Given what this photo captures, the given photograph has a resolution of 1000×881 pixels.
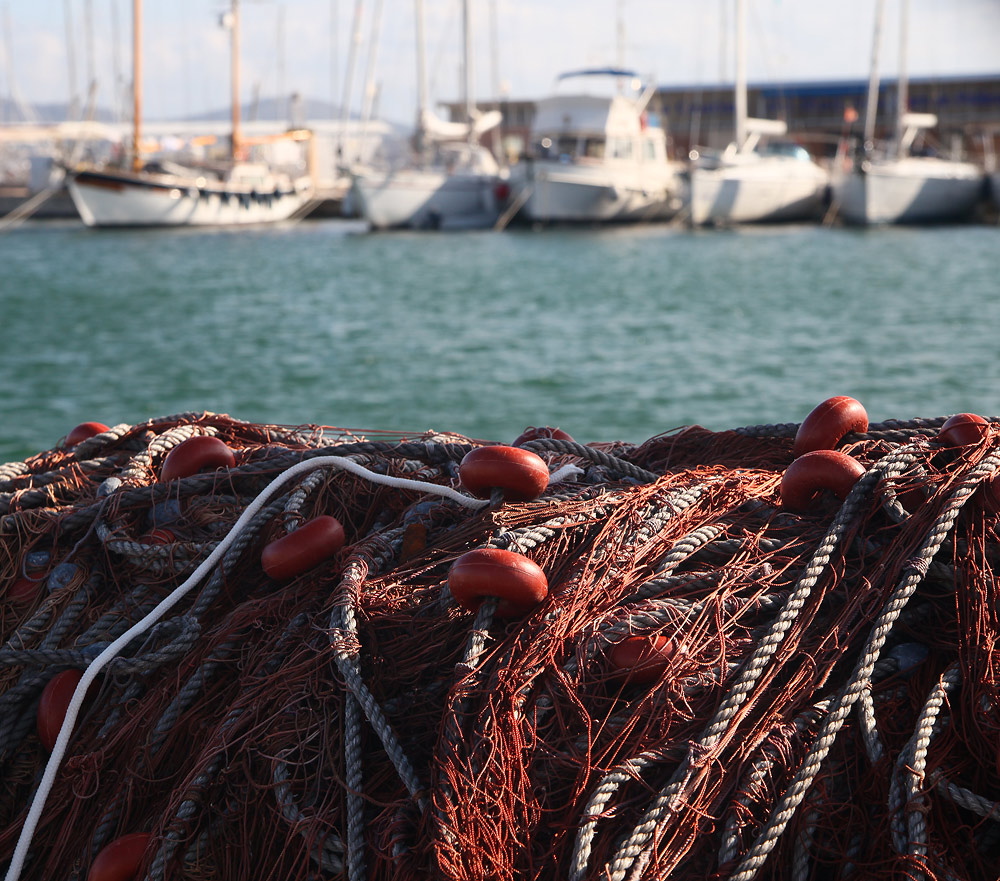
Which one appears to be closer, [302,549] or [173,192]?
[302,549]

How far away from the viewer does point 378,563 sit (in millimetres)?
2426

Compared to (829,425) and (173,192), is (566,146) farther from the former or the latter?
(829,425)

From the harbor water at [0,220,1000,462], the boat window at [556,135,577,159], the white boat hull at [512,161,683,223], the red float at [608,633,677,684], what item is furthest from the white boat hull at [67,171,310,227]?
the red float at [608,633,677,684]

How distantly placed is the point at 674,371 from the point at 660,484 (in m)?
11.9

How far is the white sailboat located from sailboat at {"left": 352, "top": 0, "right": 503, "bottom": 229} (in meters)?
1.63

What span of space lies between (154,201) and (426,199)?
10832mm

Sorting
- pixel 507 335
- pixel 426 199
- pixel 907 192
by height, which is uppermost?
pixel 907 192

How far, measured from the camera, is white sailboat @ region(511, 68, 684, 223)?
1438 inches

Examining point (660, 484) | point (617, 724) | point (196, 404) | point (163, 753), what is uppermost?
point (660, 484)

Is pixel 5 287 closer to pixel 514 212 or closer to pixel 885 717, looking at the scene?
pixel 514 212

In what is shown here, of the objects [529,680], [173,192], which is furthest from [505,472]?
[173,192]

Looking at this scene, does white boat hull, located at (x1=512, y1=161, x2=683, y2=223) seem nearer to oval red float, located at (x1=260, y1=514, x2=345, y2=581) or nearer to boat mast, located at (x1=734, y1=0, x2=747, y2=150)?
boat mast, located at (x1=734, y1=0, x2=747, y2=150)

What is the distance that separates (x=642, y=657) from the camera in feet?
6.63

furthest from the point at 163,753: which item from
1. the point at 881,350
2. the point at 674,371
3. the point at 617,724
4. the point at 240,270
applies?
the point at 240,270
